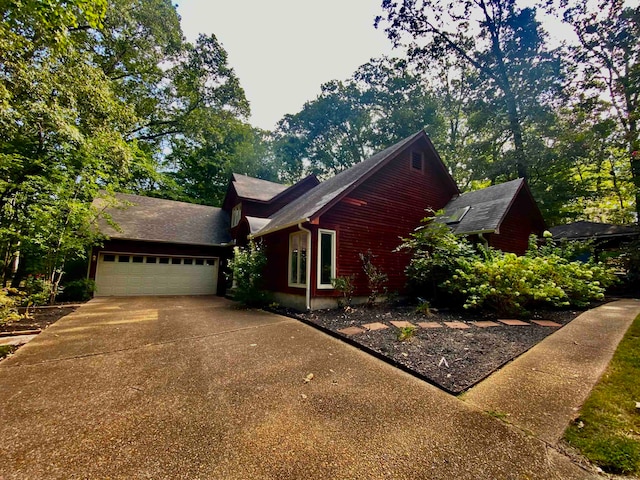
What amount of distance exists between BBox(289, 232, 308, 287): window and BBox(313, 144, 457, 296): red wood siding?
0.71 meters

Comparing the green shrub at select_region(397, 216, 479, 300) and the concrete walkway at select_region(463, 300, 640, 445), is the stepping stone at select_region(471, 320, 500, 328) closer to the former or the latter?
the concrete walkway at select_region(463, 300, 640, 445)

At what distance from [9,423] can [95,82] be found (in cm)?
918

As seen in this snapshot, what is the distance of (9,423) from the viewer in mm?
2322

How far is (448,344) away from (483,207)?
777 centimetres

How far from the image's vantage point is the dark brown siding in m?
10.9

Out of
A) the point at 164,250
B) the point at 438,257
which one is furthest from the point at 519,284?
the point at 164,250

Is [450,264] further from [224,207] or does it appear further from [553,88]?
[553,88]

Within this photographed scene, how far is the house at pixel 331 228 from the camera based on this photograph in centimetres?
771

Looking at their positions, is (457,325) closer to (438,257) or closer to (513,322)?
(513,322)

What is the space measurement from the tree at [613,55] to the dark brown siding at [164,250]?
19074mm

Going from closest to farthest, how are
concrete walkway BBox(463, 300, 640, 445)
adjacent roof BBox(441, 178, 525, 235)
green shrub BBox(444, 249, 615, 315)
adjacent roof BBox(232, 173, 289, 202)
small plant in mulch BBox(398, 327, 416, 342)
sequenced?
1. concrete walkway BBox(463, 300, 640, 445)
2. small plant in mulch BBox(398, 327, 416, 342)
3. green shrub BBox(444, 249, 615, 315)
4. adjacent roof BBox(441, 178, 525, 235)
5. adjacent roof BBox(232, 173, 289, 202)

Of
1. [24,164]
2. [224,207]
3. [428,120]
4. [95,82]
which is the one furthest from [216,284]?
[428,120]

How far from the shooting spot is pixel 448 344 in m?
4.19

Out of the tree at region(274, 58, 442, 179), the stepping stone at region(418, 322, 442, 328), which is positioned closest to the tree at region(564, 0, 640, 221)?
the tree at region(274, 58, 442, 179)
